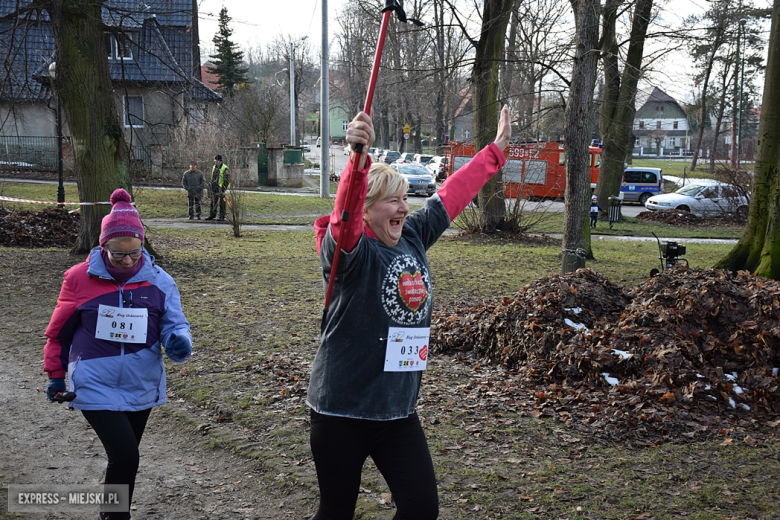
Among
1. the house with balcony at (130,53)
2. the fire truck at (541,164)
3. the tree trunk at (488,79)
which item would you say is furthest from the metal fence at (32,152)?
the tree trunk at (488,79)

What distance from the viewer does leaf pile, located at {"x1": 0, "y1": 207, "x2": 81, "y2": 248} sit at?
1526 centimetres

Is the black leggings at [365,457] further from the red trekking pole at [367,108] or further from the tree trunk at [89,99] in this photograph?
the tree trunk at [89,99]

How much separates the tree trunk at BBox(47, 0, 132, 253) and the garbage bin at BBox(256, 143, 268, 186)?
24620mm

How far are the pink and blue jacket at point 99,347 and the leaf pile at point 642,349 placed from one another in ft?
10.5

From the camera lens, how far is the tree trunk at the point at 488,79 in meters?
16.9

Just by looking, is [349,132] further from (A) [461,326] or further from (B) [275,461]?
(A) [461,326]

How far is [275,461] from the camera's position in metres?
4.80

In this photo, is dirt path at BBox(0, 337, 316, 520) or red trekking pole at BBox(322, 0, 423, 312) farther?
dirt path at BBox(0, 337, 316, 520)

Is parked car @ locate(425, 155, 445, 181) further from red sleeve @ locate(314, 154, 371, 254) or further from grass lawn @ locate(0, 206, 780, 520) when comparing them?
red sleeve @ locate(314, 154, 371, 254)

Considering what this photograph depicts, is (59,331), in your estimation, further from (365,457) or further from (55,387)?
(365,457)

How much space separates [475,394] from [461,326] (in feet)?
5.80

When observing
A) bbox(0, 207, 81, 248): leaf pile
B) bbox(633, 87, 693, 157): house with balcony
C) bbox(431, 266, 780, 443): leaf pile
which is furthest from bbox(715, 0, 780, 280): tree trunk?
bbox(633, 87, 693, 157): house with balcony

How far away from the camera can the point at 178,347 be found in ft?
11.8

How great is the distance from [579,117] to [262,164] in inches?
1074
